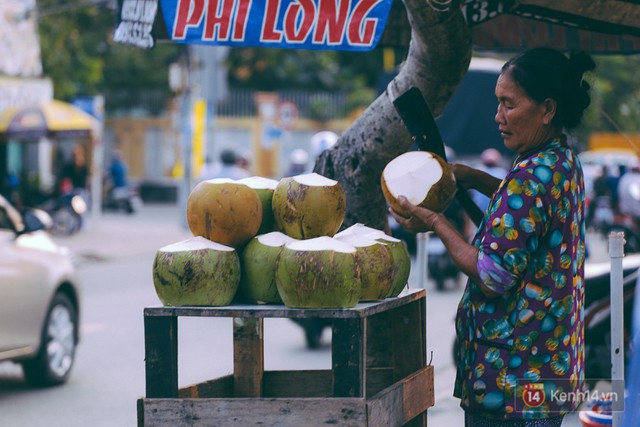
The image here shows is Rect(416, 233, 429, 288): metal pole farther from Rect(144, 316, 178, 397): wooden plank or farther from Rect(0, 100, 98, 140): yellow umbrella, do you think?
Rect(0, 100, 98, 140): yellow umbrella

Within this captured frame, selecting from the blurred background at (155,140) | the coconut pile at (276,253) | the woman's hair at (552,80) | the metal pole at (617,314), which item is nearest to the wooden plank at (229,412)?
the coconut pile at (276,253)

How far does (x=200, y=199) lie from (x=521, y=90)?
3.53 feet

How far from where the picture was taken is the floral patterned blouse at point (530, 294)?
3.20 metres

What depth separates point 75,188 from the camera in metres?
27.1

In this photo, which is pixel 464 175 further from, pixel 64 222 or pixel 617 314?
pixel 64 222

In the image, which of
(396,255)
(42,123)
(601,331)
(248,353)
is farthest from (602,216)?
(396,255)

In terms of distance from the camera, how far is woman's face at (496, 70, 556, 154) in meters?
3.34

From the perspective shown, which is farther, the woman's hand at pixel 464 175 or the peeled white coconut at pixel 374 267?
the woman's hand at pixel 464 175

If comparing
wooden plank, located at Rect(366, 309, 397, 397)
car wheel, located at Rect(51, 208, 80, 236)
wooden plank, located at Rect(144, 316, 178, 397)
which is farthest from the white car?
car wheel, located at Rect(51, 208, 80, 236)

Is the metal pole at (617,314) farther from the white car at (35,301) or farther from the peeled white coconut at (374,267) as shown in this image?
the white car at (35,301)

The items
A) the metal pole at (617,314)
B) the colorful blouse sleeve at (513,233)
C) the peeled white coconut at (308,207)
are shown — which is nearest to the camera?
the colorful blouse sleeve at (513,233)

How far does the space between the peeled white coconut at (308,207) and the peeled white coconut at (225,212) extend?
8 cm

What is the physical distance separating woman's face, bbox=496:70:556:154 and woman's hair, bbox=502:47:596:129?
0.02 meters

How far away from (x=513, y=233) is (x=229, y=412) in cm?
100
